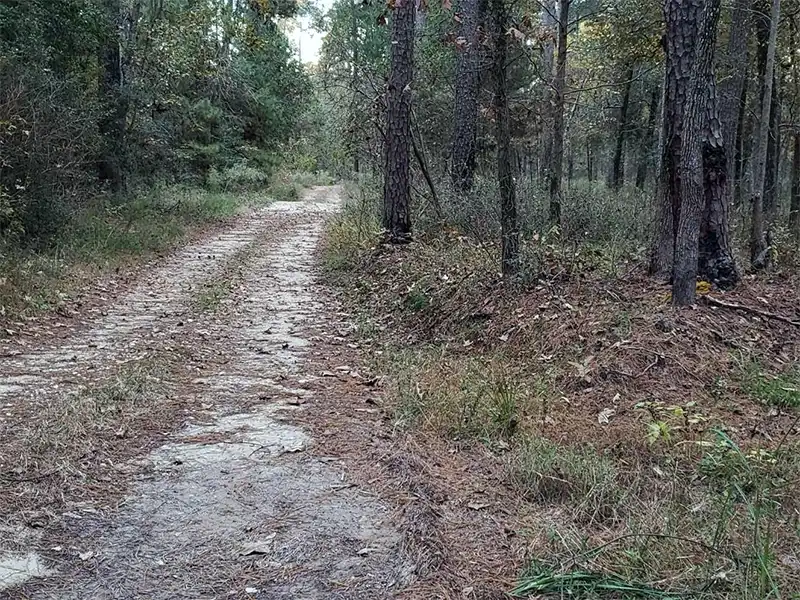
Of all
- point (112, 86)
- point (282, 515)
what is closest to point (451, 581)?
point (282, 515)

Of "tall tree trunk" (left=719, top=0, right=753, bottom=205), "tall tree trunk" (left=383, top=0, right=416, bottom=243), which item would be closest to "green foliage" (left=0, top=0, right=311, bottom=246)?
"tall tree trunk" (left=383, top=0, right=416, bottom=243)

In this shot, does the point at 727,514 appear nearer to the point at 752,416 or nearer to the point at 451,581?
the point at 451,581

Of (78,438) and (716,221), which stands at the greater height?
(716,221)

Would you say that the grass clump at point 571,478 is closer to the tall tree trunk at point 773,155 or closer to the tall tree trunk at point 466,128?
the tall tree trunk at point 466,128

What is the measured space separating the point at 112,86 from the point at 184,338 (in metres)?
10.8

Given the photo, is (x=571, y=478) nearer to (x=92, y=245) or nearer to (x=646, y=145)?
(x=92, y=245)

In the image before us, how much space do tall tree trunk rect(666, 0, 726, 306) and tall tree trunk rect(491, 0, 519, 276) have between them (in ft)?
5.37

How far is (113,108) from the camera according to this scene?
1537 cm

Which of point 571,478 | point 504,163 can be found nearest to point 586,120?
point 504,163

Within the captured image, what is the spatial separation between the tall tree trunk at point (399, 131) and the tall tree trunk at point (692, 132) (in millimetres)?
5205

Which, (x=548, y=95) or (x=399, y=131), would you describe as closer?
(x=399, y=131)

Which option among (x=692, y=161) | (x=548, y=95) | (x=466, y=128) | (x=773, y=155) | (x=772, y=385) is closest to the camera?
(x=772, y=385)

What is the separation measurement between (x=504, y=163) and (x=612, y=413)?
344 centimetres

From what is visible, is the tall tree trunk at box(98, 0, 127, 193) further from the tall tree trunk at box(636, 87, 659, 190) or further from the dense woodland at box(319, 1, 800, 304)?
the tall tree trunk at box(636, 87, 659, 190)
